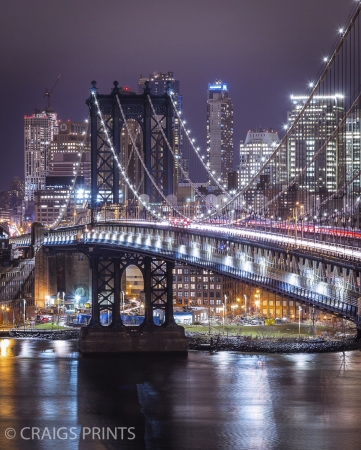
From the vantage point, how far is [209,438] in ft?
129

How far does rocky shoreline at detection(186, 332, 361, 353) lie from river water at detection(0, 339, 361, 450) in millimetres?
2315

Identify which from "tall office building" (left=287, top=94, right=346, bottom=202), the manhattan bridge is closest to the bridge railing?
the manhattan bridge

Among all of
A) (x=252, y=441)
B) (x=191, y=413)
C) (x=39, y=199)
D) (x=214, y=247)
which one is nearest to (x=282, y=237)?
(x=214, y=247)

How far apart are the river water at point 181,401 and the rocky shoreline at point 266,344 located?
7.59 ft

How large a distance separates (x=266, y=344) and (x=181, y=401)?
19.8m

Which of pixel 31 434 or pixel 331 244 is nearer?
pixel 31 434

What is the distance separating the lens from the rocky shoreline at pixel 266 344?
209 feet

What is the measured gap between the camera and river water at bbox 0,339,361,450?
39.4 meters

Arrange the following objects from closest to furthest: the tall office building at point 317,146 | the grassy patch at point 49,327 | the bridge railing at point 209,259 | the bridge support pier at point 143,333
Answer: the bridge railing at point 209,259, the bridge support pier at point 143,333, the grassy patch at point 49,327, the tall office building at point 317,146

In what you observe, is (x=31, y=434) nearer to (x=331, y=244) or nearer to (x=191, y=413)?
(x=191, y=413)

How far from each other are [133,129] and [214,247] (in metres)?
90.4

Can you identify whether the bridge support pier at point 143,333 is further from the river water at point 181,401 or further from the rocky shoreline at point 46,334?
the rocky shoreline at point 46,334

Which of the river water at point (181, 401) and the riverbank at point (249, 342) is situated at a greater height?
the riverbank at point (249, 342)

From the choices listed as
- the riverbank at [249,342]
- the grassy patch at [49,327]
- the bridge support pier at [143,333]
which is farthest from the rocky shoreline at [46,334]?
the bridge support pier at [143,333]
